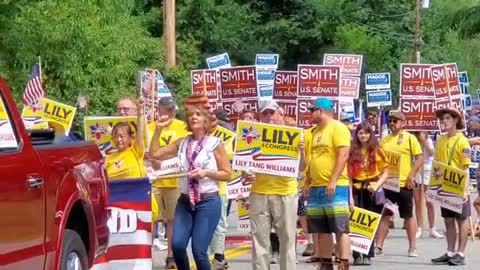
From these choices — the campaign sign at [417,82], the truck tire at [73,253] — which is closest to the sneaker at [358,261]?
the campaign sign at [417,82]

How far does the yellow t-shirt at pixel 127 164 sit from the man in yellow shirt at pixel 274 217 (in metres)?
1.13

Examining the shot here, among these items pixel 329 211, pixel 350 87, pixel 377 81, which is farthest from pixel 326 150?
pixel 377 81

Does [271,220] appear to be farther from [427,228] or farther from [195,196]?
[427,228]

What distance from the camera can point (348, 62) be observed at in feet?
63.8

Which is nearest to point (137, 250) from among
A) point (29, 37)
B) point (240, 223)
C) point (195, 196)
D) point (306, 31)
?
point (195, 196)

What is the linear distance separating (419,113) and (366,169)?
11.3ft

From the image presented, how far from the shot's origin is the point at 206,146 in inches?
392

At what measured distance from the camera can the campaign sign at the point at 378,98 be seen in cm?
2559

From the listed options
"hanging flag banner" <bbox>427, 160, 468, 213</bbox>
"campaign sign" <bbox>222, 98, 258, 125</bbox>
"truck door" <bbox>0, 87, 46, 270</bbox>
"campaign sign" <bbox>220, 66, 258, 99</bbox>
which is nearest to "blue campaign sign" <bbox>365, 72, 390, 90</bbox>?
"campaign sign" <bbox>220, 66, 258, 99</bbox>

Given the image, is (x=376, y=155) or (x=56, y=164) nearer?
(x=56, y=164)

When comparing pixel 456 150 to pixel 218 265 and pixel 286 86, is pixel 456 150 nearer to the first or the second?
pixel 218 265

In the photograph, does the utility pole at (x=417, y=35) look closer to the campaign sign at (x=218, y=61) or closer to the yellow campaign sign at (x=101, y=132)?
the campaign sign at (x=218, y=61)

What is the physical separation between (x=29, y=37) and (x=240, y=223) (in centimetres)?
727

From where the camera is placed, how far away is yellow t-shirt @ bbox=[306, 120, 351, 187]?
10.9 metres
